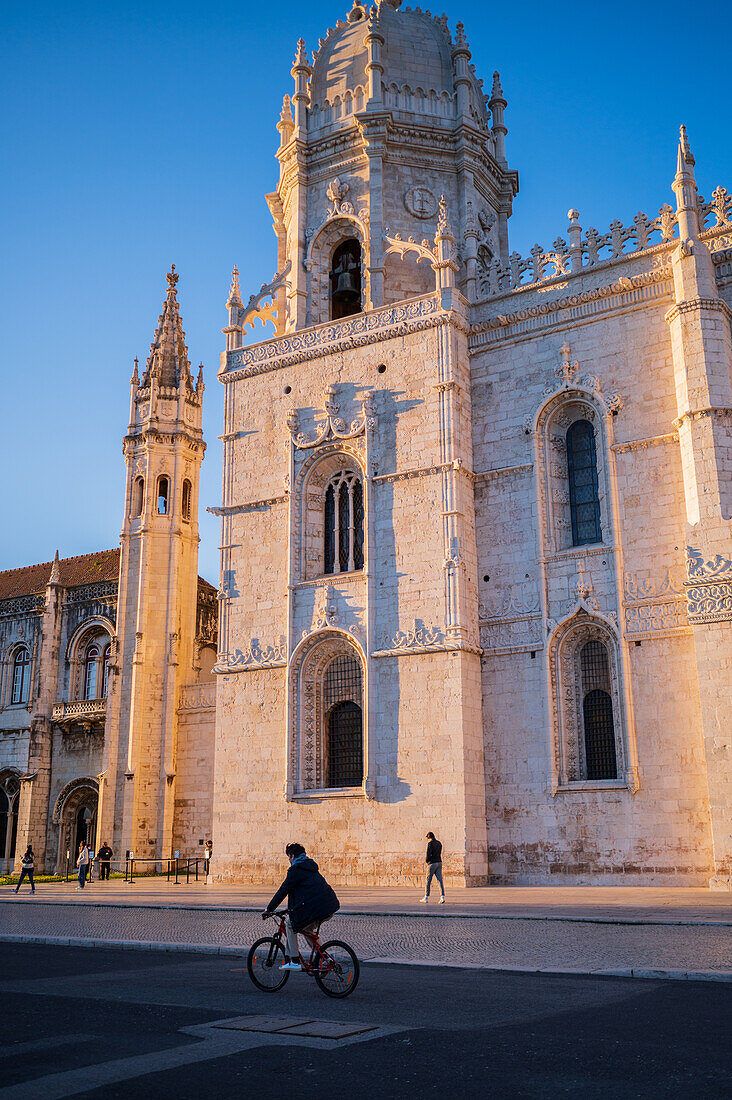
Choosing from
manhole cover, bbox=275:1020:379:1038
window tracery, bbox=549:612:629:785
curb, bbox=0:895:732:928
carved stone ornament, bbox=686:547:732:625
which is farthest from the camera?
window tracery, bbox=549:612:629:785

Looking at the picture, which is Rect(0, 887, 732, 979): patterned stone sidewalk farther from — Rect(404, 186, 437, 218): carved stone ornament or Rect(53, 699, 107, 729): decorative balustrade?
Rect(404, 186, 437, 218): carved stone ornament

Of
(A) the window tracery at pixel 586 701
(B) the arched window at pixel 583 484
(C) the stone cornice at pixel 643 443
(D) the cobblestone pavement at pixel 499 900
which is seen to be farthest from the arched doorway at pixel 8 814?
(C) the stone cornice at pixel 643 443

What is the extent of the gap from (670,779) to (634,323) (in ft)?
35.7

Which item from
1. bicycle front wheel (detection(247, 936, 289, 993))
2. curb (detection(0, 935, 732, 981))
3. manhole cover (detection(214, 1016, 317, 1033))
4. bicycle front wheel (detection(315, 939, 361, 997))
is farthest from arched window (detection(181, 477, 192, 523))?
manhole cover (detection(214, 1016, 317, 1033))

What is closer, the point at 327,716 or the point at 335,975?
the point at 335,975

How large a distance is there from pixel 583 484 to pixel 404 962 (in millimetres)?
15685

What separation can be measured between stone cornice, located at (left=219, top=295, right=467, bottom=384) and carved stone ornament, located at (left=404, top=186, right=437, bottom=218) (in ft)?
14.4

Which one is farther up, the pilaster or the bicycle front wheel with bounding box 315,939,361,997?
the pilaster

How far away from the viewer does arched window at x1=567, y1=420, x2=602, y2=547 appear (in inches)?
965

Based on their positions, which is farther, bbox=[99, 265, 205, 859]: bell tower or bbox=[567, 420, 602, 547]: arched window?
bbox=[99, 265, 205, 859]: bell tower

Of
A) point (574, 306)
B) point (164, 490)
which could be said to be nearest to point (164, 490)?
point (164, 490)

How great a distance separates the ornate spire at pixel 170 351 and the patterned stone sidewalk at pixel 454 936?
25.6 m

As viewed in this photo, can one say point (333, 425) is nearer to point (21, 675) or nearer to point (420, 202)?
point (420, 202)

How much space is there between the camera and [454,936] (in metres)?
14.0
